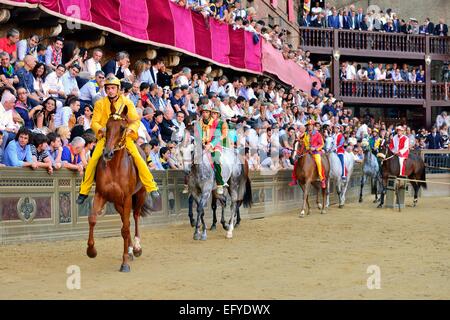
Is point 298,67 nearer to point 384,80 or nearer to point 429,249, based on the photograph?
point 384,80

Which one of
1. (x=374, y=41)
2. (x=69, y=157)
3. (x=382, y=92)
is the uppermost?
(x=374, y=41)

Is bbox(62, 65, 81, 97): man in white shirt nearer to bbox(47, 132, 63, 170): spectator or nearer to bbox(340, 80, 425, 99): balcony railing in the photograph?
bbox(47, 132, 63, 170): spectator

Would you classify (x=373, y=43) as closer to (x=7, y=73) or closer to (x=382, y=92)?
(x=382, y=92)

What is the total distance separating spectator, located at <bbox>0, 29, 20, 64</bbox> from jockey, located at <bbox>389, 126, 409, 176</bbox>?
1211 centimetres

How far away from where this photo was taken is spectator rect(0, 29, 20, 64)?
1428cm

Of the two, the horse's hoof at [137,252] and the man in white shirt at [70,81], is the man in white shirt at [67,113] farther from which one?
the horse's hoof at [137,252]

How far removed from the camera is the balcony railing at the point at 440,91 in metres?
43.5

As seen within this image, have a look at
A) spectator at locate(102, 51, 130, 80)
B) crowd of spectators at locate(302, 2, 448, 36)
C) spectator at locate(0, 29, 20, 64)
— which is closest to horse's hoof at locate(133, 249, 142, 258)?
spectator at locate(0, 29, 20, 64)

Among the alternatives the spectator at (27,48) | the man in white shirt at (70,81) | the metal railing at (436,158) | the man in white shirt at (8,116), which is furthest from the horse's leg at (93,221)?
the metal railing at (436,158)

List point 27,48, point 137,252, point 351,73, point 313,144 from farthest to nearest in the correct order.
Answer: point 351,73
point 313,144
point 27,48
point 137,252

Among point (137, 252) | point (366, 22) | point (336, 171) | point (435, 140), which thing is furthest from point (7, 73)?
point (366, 22)

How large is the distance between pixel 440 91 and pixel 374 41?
16.7 ft

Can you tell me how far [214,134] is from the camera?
46.4ft

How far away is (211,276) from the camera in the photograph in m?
9.32
